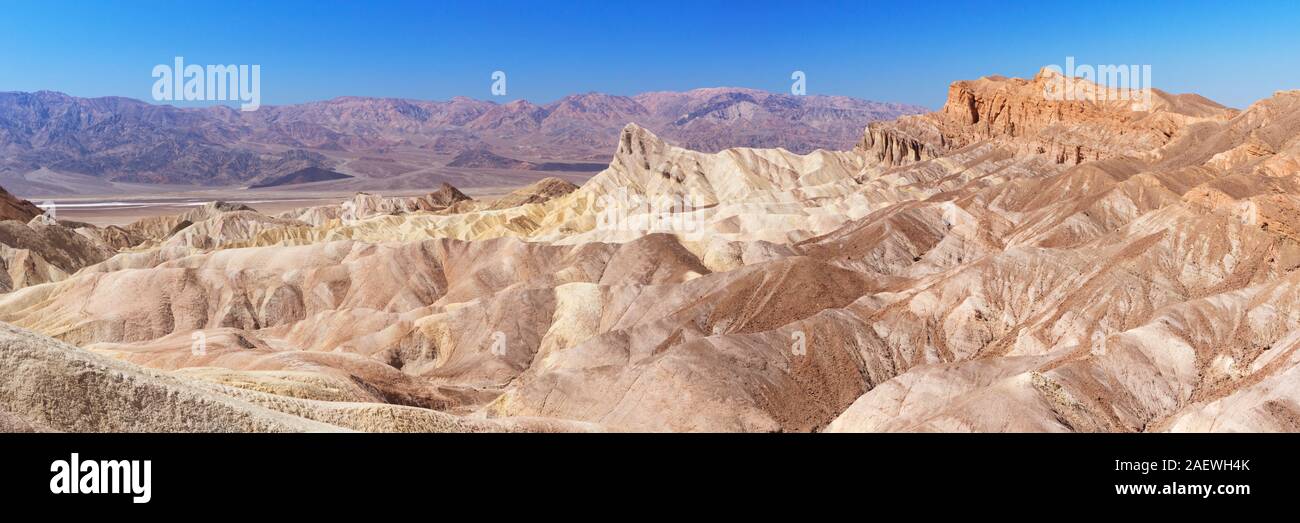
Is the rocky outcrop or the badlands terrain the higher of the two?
the rocky outcrop

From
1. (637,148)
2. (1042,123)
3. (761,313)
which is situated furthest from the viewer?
(637,148)

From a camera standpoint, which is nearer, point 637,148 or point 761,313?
point 761,313

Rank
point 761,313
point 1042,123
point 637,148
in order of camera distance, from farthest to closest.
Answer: point 637,148 < point 1042,123 < point 761,313

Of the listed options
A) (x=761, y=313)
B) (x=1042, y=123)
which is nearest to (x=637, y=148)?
(x=1042, y=123)

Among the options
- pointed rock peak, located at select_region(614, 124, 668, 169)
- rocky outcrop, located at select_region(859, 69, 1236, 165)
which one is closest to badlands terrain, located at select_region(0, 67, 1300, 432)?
rocky outcrop, located at select_region(859, 69, 1236, 165)

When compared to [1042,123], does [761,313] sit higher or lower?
lower

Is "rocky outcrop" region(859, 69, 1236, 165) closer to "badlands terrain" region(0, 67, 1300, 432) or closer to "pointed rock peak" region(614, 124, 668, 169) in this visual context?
"badlands terrain" region(0, 67, 1300, 432)

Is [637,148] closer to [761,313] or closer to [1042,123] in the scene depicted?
[1042,123]
